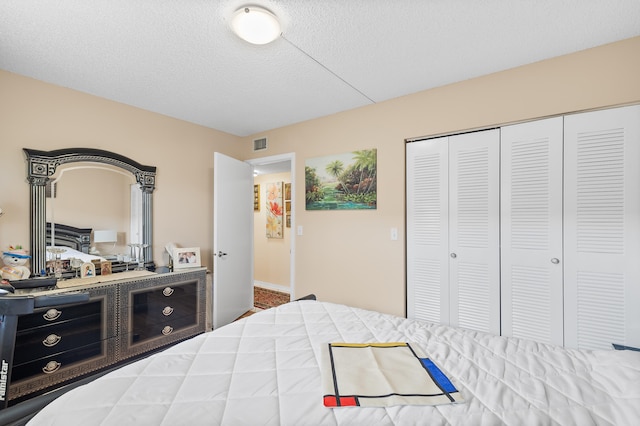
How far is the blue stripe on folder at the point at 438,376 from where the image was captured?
3.51ft

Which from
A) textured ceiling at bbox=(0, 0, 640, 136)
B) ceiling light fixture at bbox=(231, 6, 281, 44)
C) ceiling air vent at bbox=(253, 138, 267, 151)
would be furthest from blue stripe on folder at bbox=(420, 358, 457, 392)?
ceiling air vent at bbox=(253, 138, 267, 151)

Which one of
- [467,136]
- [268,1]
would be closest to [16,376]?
[268,1]

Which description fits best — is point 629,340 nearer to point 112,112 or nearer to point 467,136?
point 467,136

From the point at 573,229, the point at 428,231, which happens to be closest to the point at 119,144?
the point at 428,231

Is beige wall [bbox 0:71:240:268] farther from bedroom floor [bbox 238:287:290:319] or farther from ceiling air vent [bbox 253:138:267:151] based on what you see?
bedroom floor [bbox 238:287:290:319]

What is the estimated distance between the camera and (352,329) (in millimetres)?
1636

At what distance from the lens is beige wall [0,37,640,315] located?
6.91 ft

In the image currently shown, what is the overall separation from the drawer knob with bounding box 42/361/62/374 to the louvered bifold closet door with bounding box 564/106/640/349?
146 inches

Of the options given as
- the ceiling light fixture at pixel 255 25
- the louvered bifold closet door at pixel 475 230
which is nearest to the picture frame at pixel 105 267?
the ceiling light fixture at pixel 255 25

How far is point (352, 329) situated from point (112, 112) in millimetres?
3008

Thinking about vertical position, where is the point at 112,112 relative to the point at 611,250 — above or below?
above

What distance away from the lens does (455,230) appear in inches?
99.0

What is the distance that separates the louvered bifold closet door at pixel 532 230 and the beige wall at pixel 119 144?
3.24 metres

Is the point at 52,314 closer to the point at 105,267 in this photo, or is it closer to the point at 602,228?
the point at 105,267
